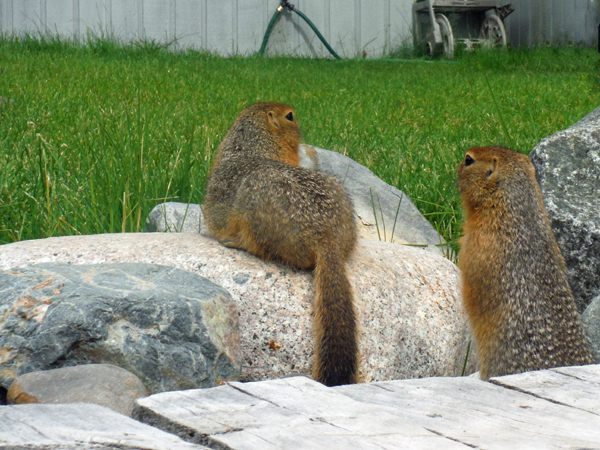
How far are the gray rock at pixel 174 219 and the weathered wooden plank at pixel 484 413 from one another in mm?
2561

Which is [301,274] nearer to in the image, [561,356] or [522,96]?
[561,356]

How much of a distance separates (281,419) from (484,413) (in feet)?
1.41

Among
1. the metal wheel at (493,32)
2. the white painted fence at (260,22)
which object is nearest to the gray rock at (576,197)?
the white painted fence at (260,22)

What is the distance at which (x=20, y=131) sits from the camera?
6.08m

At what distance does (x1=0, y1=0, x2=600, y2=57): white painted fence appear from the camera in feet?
44.9

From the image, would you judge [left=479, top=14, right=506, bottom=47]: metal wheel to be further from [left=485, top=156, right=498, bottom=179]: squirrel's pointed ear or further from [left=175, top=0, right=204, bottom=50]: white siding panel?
[left=485, top=156, right=498, bottom=179]: squirrel's pointed ear

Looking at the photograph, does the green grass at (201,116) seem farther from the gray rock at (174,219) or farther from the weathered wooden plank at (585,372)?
the weathered wooden plank at (585,372)

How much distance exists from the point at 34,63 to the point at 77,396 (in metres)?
8.63

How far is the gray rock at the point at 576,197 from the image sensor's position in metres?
3.59

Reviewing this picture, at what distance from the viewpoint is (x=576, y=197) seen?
3.69 meters

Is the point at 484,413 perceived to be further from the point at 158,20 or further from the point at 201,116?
the point at 158,20

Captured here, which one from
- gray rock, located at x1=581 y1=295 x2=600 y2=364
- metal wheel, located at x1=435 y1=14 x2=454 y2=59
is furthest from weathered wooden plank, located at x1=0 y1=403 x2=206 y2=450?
metal wheel, located at x1=435 y1=14 x2=454 y2=59

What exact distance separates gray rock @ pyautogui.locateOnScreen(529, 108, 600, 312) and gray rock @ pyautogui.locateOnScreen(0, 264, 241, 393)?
1.83 metres

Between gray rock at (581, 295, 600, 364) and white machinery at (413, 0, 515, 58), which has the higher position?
white machinery at (413, 0, 515, 58)
